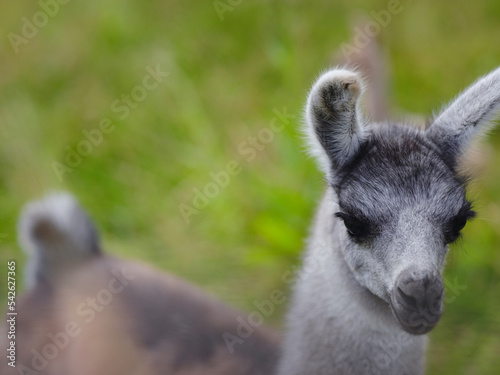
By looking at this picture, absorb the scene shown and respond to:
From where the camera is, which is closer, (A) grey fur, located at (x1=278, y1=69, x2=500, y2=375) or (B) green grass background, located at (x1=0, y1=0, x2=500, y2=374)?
(A) grey fur, located at (x1=278, y1=69, x2=500, y2=375)

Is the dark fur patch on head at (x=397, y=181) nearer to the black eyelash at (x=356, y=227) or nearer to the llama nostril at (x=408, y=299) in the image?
the black eyelash at (x=356, y=227)

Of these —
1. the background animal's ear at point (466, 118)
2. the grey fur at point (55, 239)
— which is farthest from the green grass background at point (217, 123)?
the background animal's ear at point (466, 118)

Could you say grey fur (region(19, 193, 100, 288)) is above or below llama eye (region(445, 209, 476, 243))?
below

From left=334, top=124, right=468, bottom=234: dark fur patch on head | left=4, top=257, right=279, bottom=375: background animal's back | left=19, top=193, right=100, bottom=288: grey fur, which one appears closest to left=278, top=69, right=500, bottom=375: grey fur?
left=334, top=124, right=468, bottom=234: dark fur patch on head

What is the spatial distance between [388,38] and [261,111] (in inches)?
54.4

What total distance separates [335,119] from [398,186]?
329mm

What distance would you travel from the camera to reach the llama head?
2.43 meters

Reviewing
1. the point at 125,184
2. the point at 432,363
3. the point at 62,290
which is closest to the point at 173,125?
the point at 125,184

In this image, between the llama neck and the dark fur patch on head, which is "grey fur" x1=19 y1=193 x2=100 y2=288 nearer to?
the llama neck

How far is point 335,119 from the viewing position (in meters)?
2.63

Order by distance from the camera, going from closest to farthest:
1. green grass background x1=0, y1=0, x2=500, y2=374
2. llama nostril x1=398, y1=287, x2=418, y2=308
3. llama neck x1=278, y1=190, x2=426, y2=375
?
llama nostril x1=398, y1=287, x2=418, y2=308 < llama neck x1=278, y1=190, x2=426, y2=375 < green grass background x1=0, y1=0, x2=500, y2=374

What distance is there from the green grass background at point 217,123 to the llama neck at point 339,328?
3.82ft

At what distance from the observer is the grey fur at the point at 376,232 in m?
2.47

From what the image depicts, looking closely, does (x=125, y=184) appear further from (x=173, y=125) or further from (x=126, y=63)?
(x=126, y=63)
